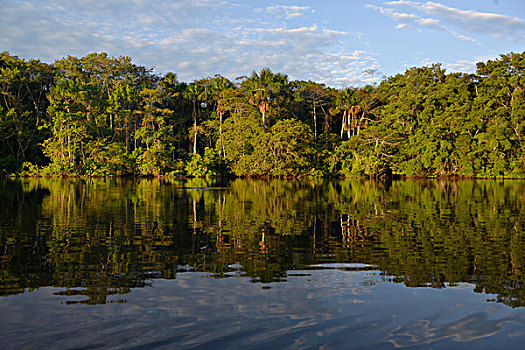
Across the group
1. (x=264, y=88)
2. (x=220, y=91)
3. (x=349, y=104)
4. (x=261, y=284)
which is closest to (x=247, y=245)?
(x=261, y=284)

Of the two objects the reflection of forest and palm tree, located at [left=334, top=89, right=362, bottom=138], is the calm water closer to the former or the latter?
the reflection of forest

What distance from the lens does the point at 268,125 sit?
6694 cm

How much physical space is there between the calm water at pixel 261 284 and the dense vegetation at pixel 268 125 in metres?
45.5

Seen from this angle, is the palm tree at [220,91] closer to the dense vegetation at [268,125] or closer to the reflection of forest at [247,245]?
the dense vegetation at [268,125]

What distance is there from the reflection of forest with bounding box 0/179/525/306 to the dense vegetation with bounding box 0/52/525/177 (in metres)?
40.8

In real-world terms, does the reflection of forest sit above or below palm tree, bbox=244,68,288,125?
below

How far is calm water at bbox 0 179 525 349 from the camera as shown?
19.0 ft

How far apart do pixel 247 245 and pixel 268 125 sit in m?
55.6

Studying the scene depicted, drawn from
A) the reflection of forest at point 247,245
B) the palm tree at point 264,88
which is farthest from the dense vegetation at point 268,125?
the reflection of forest at point 247,245

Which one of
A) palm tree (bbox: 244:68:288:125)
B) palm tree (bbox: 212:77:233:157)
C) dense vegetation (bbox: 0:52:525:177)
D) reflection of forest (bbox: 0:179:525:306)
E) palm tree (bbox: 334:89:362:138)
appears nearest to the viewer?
reflection of forest (bbox: 0:179:525:306)

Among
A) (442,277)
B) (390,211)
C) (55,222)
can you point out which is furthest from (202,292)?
(390,211)

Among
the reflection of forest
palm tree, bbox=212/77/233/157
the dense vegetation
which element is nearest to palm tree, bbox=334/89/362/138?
the dense vegetation

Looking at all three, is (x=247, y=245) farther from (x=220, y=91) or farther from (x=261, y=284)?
(x=220, y=91)

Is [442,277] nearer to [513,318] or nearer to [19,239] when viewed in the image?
[513,318]
